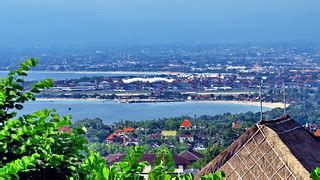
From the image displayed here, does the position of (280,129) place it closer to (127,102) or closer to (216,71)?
(127,102)

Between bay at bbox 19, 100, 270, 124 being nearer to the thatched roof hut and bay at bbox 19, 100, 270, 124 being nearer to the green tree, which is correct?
the thatched roof hut

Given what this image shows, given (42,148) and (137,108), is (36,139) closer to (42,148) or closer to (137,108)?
(42,148)

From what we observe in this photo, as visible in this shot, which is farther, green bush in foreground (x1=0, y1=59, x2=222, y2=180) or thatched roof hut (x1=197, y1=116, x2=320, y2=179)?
thatched roof hut (x1=197, y1=116, x2=320, y2=179)

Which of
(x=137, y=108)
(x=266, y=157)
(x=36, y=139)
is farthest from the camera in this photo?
(x=137, y=108)

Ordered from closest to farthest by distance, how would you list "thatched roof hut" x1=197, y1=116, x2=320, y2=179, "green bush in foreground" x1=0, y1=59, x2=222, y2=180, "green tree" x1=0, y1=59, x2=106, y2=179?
"green bush in foreground" x1=0, y1=59, x2=222, y2=180 → "green tree" x1=0, y1=59, x2=106, y2=179 → "thatched roof hut" x1=197, y1=116, x2=320, y2=179

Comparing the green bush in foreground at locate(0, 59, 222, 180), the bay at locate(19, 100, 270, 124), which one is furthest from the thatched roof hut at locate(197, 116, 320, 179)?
the bay at locate(19, 100, 270, 124)

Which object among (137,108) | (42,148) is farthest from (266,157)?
(137,108)
